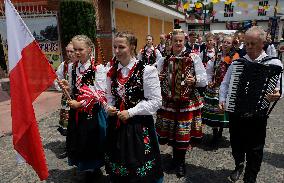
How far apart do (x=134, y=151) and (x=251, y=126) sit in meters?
1.37

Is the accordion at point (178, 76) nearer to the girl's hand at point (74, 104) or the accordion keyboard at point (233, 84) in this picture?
the accordion keyboard at point (233, 84)

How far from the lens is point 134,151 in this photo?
296 centimetres

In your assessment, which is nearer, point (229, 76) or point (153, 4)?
point (229, 76)

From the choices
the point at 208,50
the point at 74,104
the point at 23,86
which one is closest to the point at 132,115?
the point at 74,104

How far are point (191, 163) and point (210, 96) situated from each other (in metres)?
1.17

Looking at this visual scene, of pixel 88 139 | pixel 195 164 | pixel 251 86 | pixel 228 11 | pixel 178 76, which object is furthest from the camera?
pixel 228 11

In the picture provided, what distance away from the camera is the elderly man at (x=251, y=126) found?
10.6ft

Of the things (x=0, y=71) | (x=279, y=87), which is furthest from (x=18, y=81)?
(x=0, y=71)

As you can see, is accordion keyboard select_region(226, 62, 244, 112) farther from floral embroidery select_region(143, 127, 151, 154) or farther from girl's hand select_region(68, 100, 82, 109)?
Answer: girl's hand select_region(68, 100, 82, 109)

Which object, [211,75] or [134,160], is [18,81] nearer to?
[134,160]

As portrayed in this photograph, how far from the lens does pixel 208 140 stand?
5387 millimetres

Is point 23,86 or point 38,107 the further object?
point 38,107

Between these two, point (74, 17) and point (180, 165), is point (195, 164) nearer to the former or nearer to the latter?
point (180, 165)

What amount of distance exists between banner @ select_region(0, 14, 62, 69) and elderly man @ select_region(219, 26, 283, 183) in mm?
7445
